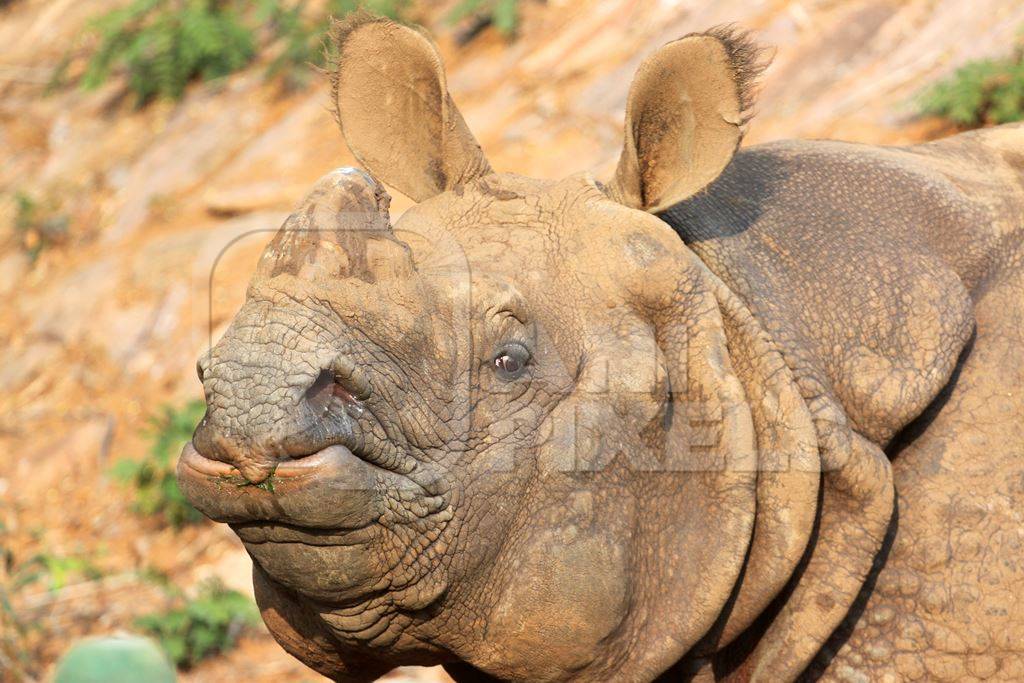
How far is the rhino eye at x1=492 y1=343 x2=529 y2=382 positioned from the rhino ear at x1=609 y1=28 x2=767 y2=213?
23.8 inches

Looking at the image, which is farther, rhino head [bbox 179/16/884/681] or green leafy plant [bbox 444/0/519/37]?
green leafy plant [bbox 444/0/519/37]

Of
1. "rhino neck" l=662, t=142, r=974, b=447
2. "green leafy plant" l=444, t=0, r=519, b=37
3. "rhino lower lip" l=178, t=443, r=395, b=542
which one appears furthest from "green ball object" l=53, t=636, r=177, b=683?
"green leafy plant" l=444, t=0, r=519, b=37

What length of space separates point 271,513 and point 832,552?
1.47 meters

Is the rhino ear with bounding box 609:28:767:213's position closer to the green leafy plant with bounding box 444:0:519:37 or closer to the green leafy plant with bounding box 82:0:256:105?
the green leafy plant with bounding box 444:0:519:37

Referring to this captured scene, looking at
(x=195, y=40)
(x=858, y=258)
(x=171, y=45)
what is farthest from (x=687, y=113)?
(x=171, y=45)

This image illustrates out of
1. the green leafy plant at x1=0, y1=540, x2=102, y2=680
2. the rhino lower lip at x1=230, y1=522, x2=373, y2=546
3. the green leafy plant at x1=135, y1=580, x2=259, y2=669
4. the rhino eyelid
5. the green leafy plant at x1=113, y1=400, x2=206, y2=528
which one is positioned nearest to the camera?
the rhino lower lip at x1=230, y1=522, x2=373, y2=546

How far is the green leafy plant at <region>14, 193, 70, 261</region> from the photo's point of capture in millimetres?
12789

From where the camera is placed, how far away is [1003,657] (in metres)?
3.62

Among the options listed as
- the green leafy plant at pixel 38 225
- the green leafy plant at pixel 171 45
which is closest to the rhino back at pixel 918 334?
the green leafy plant at pixel 38 225

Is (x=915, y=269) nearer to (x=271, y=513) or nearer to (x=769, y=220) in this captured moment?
(x=769, y=220)

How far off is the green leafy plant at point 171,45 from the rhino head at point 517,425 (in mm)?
10299

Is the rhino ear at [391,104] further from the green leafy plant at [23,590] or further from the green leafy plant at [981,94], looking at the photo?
the green leafy plant at [981,94]

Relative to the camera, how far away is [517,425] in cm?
334

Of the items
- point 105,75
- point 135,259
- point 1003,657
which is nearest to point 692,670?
point 1003,657
